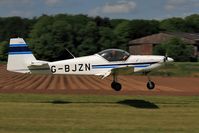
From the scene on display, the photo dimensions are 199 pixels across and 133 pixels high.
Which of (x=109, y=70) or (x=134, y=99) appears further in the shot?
(x=134, y=99)

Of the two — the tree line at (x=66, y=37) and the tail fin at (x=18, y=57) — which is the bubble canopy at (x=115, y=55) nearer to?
the tail fin at (x=18, y=57)

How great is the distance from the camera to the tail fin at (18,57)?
74.6 feet

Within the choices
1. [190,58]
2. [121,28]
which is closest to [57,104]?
[190,58]

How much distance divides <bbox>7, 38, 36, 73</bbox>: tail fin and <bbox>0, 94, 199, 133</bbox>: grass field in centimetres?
198

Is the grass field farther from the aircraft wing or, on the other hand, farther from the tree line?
the tree line

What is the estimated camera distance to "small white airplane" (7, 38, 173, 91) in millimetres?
22781

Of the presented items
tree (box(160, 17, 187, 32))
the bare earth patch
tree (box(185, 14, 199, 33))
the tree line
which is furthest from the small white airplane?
tree (box(185, 14, 199, 33))

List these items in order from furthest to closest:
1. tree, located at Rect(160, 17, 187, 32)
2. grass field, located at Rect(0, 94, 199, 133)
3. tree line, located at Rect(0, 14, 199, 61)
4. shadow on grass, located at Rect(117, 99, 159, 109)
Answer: tree, located at Rect(160, 17, 187, 32), tree line, located at Rect(0, 14, 199, 61), shadow on grass, located at Rect(117, 99, 159, 109), grass field, located at Rect(0, 94, 199, 133)

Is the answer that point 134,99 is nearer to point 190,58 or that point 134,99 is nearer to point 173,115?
point 173,115

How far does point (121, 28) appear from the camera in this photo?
464 ft

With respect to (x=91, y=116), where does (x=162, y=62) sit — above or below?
above

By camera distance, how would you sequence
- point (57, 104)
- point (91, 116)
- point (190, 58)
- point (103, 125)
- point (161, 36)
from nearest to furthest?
point (103, 125), point (91, 116), point (57, 104), point (190, 58), point (161, 36)

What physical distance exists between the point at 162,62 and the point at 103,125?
7756 mm

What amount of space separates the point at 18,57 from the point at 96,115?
19.8ft
